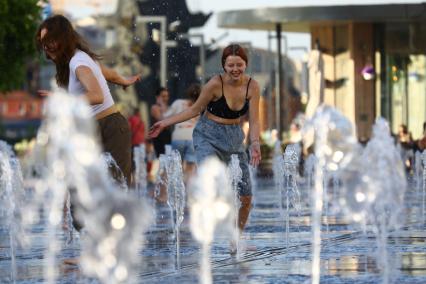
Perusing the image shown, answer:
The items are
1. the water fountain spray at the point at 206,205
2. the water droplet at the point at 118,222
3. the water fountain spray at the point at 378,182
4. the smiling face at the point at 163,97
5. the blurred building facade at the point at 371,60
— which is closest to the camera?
the water droplet at the point at 118,222

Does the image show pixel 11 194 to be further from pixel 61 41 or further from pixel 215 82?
pixel 215 82

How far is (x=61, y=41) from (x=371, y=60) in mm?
25292

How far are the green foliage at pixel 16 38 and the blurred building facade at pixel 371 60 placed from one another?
760 centimetres

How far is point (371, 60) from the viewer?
33875mm

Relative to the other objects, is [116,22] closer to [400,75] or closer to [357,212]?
[400,75]

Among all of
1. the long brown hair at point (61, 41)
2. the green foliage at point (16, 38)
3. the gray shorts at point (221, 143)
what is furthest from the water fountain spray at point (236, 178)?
the green foliage at point (16, 38)

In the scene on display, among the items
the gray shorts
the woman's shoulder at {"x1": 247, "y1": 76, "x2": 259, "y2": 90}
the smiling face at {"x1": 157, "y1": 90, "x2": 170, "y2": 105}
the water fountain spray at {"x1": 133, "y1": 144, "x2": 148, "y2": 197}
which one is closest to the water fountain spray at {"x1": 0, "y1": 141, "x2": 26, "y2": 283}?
the gray shorts

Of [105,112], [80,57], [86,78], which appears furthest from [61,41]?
[105,112]

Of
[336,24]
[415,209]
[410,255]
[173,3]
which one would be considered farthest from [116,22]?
[410,255]

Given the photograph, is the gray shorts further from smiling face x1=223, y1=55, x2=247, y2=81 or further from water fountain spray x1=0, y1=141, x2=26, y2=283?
water fountain spray x1=0, y1=141, x2=26, y2=283

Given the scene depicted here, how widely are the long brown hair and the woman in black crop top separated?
1.19m

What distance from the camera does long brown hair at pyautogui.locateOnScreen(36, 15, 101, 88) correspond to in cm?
895

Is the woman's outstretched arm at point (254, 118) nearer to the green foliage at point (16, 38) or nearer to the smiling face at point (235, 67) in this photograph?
the smiling face at point (235, 67)

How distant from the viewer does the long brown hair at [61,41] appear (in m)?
8.95
